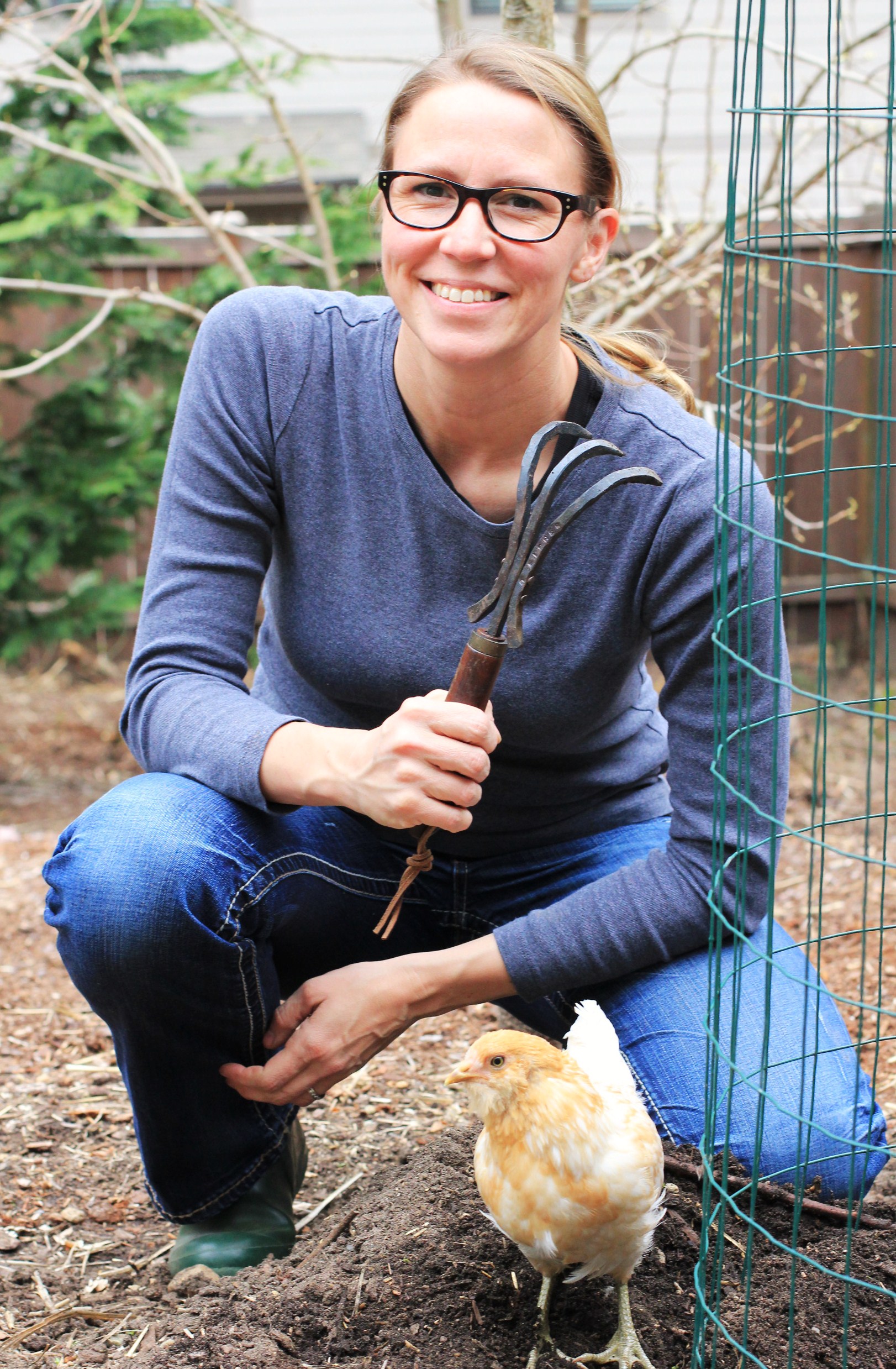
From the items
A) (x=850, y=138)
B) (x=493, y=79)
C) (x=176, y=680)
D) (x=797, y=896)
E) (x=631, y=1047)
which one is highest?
(x=850, y=138)

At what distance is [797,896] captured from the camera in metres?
3.69

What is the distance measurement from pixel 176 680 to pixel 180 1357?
89 centimetres

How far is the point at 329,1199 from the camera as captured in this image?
2146 millimetres

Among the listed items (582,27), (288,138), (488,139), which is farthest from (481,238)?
(288,138)

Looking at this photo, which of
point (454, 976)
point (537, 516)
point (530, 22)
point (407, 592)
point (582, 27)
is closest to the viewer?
point (537, 516)

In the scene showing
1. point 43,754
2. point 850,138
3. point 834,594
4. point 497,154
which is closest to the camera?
point 497,154

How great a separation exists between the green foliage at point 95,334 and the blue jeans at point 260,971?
2.87m

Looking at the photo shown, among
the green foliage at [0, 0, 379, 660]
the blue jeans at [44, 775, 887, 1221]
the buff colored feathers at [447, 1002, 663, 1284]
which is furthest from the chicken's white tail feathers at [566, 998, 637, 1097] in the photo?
the green foliage at [0, 0, 379, 660]

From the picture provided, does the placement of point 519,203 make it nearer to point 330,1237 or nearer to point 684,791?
point 684,791

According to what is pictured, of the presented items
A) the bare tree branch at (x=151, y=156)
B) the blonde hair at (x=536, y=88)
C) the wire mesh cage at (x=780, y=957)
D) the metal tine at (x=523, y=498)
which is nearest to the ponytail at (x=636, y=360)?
the wire mesh cage at (x=780, y=957)

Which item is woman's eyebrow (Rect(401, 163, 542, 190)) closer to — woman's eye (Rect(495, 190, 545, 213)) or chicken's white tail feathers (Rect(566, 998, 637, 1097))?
woman's eye (Rect(495, 190, 545, 213))

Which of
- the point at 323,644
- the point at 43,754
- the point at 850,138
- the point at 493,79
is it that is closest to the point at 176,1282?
the point at 323,644

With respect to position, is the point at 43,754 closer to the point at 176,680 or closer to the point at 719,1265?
the point at 176,680

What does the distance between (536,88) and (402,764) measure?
3.09ft
